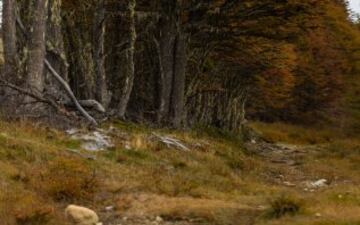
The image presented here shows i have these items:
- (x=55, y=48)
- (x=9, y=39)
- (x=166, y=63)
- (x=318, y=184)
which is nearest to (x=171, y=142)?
(x=318, y=184)

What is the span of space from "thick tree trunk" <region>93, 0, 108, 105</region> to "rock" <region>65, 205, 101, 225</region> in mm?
13174

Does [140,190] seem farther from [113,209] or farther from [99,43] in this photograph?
[99,43]

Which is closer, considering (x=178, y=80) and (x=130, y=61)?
(x=130, y=61)

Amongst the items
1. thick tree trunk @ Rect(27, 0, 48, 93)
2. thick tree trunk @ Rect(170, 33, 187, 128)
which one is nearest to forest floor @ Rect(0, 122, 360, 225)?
thick tree trunk @ Rect(27, 0, 48, 93)

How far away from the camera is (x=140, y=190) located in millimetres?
14109

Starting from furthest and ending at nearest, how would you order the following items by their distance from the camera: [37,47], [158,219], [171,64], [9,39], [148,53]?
1. [148,53]
2. [171,64]
3. [9,39]
4. [37,47]
5. [158,219]

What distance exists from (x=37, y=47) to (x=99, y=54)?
467 cm

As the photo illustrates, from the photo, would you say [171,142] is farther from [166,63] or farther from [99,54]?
[166,63]

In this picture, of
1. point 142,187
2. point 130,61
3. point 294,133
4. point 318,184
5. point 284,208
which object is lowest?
point 294,133

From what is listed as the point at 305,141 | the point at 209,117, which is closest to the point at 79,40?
the point at 209,117

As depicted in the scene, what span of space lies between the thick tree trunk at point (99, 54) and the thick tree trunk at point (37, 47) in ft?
14.4

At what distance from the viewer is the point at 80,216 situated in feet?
37.7

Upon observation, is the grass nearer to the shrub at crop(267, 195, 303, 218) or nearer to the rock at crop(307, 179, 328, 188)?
the rock at crop(307, 179, 328, 188)

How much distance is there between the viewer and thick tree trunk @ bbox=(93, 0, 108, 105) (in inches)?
973
